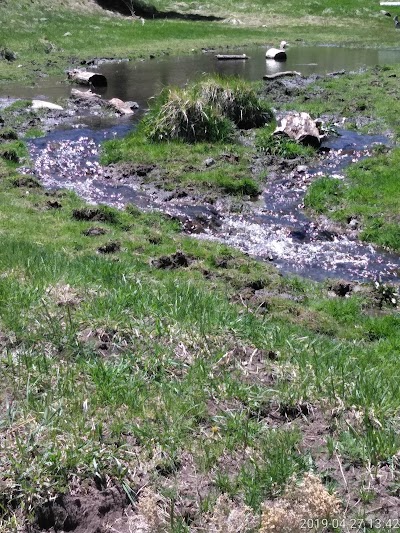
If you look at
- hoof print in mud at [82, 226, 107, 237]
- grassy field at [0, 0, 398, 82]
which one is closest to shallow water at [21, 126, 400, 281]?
hoof print in mud at [82, 226, 107, 237]

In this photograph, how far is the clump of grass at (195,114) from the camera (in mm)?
20188

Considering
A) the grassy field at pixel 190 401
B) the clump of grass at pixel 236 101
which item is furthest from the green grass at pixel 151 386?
the clump of grass at pixel 236 101

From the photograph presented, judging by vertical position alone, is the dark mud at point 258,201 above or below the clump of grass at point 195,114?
below

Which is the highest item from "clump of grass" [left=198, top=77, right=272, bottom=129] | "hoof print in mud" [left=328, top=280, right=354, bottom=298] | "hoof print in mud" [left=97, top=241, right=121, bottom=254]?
"clump of grass" [left=198, top=77, right=272, bottom=129]

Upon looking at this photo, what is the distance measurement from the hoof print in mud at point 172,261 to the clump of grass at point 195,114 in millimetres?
8724

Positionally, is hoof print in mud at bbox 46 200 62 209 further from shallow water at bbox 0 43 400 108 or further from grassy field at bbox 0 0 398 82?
grassy field at bbox 0 0 398 82

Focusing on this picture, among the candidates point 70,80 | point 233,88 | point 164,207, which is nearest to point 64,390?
point 164,207

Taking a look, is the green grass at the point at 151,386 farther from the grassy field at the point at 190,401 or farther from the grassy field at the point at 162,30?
the grassy field at the point at 162,30

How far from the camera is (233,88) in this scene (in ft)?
73.4

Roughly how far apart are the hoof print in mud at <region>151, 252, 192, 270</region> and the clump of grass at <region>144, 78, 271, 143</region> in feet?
28.6

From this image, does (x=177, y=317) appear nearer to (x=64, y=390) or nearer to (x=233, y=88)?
(x=64, y=390)

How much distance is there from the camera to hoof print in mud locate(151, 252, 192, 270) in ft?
38.6

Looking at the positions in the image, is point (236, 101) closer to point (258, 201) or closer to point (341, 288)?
point (258, 201)

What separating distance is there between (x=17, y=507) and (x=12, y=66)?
114 feet
